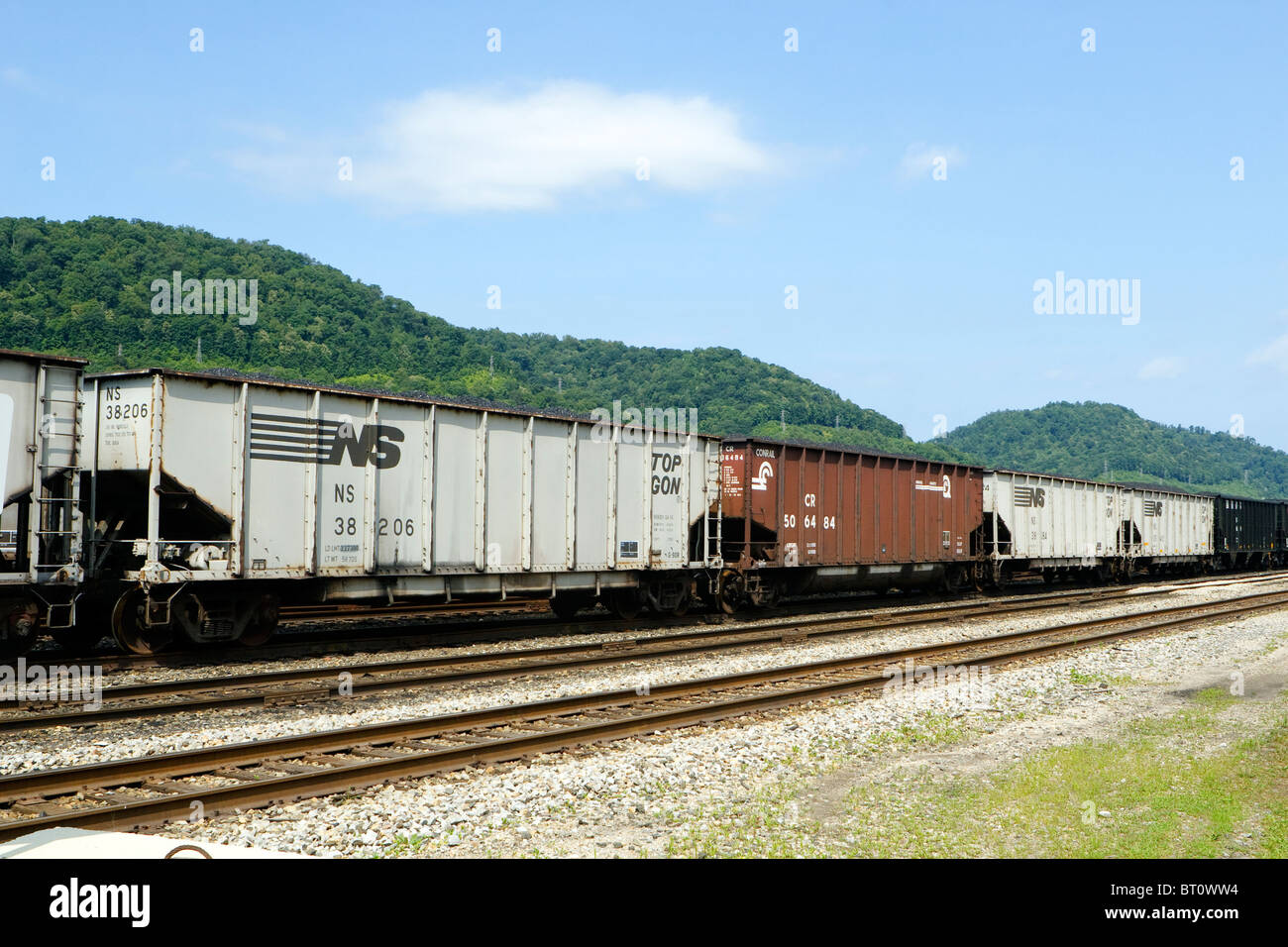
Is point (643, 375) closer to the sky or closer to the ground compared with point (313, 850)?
closer to the sky

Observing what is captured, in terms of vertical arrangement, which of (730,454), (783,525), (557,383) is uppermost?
(557,383)

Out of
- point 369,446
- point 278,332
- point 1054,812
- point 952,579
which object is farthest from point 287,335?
point 1054,812

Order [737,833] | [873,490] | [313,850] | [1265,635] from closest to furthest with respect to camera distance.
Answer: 1. [313,850]
2. [737,833]
3. [1265,635]
4. [873,490]

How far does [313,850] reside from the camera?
6668 mm

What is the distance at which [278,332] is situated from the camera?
108 m

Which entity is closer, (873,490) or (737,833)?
(737,833)

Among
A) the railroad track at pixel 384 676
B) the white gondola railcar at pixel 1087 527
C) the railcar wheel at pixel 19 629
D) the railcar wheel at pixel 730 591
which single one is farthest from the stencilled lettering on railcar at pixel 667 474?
the white gondola railcar at pixel 1087 527

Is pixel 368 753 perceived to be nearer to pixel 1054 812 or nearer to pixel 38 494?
pixel 1054 812

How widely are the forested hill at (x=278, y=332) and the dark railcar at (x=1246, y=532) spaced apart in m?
68.6

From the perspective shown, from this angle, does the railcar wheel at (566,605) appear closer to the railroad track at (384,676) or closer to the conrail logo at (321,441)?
the railroad track at (384,676)

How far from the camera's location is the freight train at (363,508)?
13094 millimetres

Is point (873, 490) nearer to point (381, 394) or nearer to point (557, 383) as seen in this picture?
point (381, 394)
